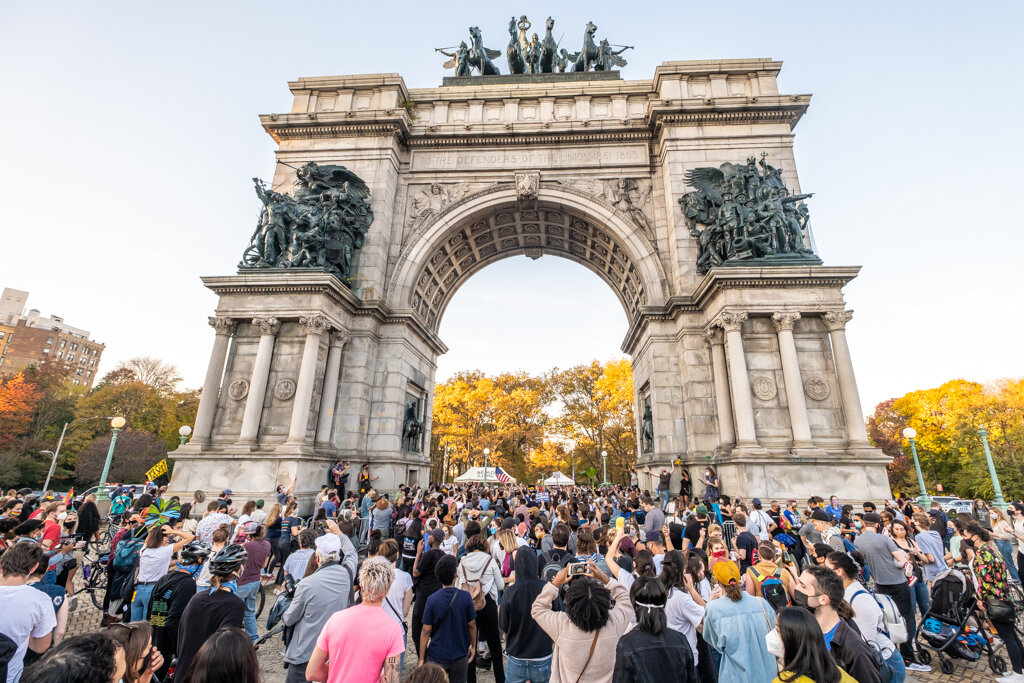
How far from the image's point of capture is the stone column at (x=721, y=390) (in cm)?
1581

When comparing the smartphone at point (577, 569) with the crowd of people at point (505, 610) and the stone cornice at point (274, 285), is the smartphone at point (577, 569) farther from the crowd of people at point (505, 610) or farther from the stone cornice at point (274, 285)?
the stone cornice at point (274, 285)

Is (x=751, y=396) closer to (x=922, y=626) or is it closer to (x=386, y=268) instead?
(x=922, y=626)

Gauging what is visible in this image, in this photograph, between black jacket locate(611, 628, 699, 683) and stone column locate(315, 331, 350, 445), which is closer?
black jacket locate(611, 628, 699, 683)

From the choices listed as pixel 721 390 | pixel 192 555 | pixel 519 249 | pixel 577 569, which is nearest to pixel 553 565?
pixel 577 569

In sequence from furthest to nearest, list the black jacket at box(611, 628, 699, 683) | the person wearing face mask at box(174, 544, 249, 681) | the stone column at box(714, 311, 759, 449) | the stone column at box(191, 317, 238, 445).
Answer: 1. the stone column at box(191, 317, 238, 445)
2. the stone column at box(714, 311, 759, 449)
3. the person wearing face mask at box(174, 544, 249, 681)
4. the black jacket at box(611, 628, 699, 683)

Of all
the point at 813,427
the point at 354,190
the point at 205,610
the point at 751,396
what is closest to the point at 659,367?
the point at 751,396

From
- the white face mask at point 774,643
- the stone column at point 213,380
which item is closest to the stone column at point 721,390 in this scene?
the white face mask at point 774,643

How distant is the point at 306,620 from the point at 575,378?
1630 inches

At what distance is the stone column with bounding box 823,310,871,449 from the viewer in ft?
47.3

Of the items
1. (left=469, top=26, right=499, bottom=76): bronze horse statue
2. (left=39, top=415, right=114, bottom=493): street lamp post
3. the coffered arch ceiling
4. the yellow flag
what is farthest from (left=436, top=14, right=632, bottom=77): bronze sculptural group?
(left=39, top=415, right=114, bottom=493): street lamp post

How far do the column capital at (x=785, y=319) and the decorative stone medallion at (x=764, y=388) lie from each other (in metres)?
1.78

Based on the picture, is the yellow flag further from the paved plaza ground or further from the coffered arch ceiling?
the coffered arch ceiling

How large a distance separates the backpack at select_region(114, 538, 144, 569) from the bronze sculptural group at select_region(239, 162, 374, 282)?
12.1m

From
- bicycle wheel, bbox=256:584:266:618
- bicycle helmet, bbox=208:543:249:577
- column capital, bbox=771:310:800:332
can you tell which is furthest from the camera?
column capital, bbox=771:310:800:332
